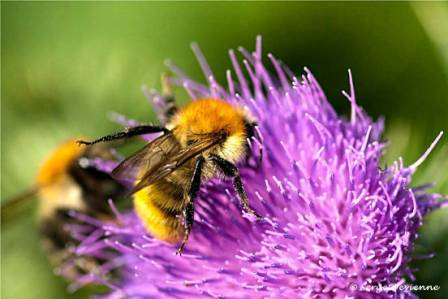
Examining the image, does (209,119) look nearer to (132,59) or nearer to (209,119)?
(209,119)

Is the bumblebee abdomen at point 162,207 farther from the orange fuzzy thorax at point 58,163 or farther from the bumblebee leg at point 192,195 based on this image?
the orange fuzzy thorax at point 58,163

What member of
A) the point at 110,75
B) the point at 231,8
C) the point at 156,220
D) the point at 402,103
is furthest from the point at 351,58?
the point at 156,220

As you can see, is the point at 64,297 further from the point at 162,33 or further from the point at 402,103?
the point at 402,103

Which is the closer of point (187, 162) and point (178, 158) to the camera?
point (178, 158)

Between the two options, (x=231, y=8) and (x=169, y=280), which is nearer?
(x=169, y=280)

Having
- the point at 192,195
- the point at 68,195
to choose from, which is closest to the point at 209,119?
the point at 192,195
